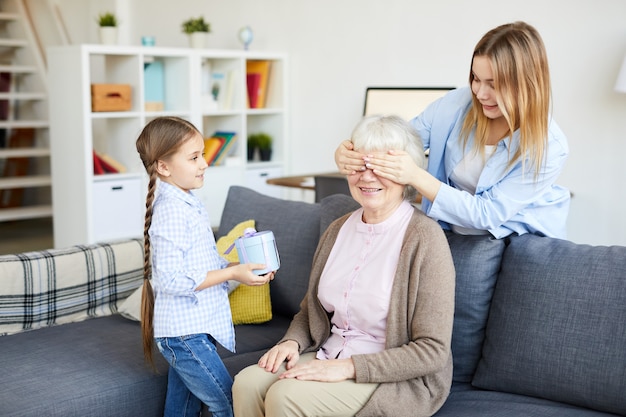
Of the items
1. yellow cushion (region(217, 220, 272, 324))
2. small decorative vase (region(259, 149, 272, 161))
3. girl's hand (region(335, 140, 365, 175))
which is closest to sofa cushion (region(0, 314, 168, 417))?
yellow cushion (region(217, 220, 272, 324))

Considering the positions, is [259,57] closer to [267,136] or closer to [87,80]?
[267,136]

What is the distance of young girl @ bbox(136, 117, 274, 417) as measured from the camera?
6.31 feet

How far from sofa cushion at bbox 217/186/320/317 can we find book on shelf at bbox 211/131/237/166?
2.35 meters

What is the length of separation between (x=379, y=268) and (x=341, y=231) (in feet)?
0.69

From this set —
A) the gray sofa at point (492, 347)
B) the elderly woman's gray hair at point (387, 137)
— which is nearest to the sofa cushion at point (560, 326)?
the gray sofa at point (492, 347)

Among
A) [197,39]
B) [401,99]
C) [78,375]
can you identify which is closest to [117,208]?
[197,39]

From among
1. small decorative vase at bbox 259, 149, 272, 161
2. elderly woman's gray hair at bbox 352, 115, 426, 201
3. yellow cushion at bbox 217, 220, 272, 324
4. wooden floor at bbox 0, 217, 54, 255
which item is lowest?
wooden floor at bbox 0, 217, 54, 255

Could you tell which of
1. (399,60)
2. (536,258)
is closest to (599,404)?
(536,258)

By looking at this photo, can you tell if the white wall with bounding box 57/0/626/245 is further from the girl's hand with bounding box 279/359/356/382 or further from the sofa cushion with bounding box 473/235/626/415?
the girl's hand with bounding box 279/359/356/382

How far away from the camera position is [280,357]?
6.40 feet

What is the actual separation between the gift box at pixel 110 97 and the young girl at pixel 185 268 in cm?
274

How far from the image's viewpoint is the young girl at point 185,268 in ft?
6.31

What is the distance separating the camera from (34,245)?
6.11m

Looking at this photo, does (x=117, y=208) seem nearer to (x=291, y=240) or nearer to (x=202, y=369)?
(x=291, y=240)
